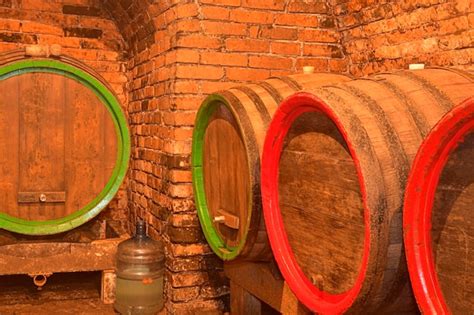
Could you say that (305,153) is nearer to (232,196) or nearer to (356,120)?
(356,120)

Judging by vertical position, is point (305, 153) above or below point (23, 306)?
above

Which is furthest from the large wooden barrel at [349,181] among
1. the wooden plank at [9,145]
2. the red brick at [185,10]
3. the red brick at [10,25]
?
the red brick at [10,25]

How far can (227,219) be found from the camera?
2.48 metres

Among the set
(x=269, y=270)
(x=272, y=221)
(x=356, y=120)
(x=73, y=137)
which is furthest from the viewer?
(x=73, y=137)

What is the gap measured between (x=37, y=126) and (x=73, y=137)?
0.21m

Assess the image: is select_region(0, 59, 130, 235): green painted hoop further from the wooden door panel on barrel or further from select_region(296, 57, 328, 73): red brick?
select_region(296, 57, 328, 73): red brick

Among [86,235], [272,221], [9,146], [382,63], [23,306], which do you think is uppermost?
[382,63]

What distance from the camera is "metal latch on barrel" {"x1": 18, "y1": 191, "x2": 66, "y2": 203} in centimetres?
319

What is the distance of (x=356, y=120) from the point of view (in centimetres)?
156

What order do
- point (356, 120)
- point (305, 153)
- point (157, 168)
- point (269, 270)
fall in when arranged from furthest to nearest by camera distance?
1. point (157, 168)
2. point (269, 270)
3. point (305, 153)
4. point (356, 120)

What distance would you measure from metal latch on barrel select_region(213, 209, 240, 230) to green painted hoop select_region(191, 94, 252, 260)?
105mm

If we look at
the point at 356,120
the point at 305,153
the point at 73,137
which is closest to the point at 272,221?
the point at 305,153

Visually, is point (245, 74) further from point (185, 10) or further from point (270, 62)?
point (185, 10)

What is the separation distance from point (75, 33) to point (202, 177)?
205 centimetres
